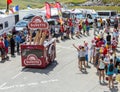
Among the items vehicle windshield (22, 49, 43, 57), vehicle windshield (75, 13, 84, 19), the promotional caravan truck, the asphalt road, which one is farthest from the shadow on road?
vehicle windshield (75, 13, 84, 19)

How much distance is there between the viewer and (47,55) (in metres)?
24.2

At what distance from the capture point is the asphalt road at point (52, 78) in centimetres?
1973

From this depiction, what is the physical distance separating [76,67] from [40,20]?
4.13m

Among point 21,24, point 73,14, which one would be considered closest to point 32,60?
point 21,24

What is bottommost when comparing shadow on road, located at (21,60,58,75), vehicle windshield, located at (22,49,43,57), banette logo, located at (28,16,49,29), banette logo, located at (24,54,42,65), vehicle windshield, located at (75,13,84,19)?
shadow on road, located at (21,60,58,75)

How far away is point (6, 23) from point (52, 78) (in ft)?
55.5

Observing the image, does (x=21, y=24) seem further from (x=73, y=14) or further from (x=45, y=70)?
(x=45, y=70)

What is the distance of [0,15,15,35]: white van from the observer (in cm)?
3608

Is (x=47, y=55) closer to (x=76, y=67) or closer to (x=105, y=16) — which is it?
(x=76, y=67)

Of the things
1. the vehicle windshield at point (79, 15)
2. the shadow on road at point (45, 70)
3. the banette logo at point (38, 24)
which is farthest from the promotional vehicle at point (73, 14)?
the shadow on road at point (45, 70)

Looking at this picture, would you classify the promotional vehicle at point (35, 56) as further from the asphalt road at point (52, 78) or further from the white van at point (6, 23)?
the white van at point (6, 23)

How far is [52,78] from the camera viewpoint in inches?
858

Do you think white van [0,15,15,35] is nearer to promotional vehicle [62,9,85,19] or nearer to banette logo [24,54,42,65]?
promotional vehicle [62,9,85,19]

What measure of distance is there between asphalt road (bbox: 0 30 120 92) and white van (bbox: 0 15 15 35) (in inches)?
393
